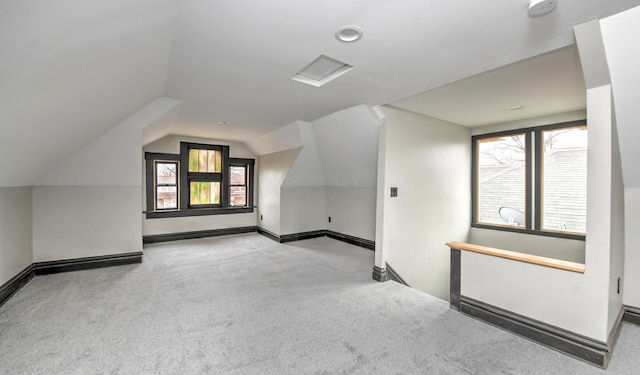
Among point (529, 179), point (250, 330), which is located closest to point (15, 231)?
point (250, 330)

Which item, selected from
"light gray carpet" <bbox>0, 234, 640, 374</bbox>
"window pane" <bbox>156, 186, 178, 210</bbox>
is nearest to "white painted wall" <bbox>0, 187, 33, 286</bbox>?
"light gray carpet" <bbox>0, 234, 640, 374</bbox>

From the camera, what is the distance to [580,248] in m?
3.50

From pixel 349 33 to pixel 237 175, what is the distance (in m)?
4.92

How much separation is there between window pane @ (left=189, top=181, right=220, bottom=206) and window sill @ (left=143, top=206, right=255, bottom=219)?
0.21 m

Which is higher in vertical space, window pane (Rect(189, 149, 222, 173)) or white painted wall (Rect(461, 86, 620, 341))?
window pane (Rect(189, 149, 222, 173))

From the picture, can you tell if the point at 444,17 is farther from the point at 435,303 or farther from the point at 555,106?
the point at 555,106

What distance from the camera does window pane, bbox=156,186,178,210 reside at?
207 inches

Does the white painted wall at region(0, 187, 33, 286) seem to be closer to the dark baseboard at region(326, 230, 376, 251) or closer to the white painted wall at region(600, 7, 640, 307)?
the dark baseboard at region(326, 230, 376, 251)

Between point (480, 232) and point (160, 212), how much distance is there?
5.78 m

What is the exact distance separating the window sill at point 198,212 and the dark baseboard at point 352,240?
195cm

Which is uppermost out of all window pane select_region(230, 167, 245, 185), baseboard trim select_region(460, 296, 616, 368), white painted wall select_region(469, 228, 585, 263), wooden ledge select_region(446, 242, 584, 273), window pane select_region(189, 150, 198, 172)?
window pane select_region(189, 150, 198, 172)

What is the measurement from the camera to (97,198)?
11.8 ft

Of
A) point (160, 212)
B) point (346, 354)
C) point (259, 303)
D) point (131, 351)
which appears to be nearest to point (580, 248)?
point (346, 354)

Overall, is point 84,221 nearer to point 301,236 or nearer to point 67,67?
point 67,67
